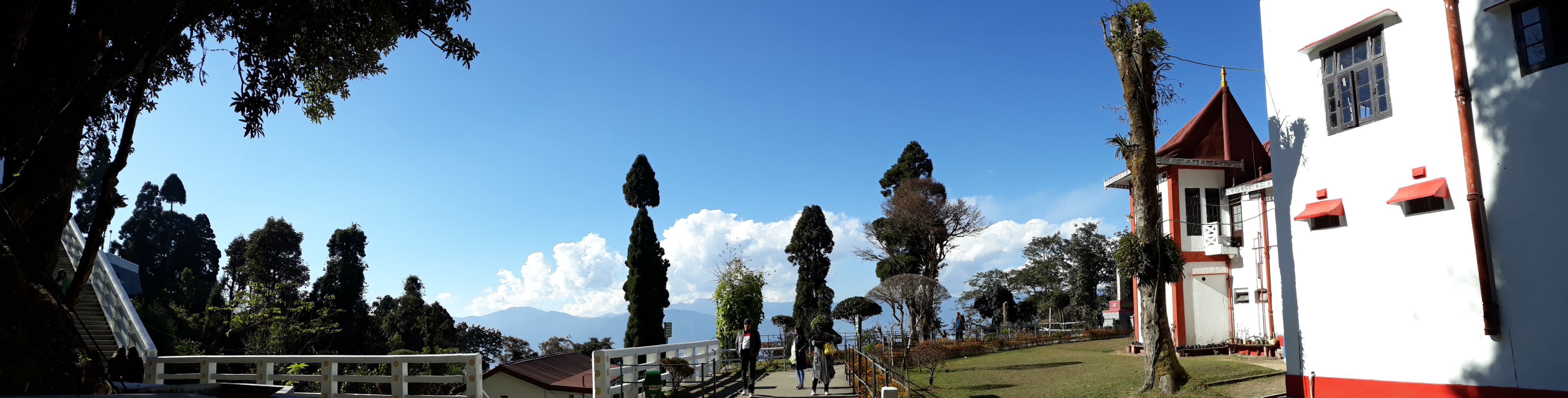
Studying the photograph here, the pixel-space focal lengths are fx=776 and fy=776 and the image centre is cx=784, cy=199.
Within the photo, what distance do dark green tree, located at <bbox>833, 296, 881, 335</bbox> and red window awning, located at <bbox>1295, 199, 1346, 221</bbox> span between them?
20.3 meters

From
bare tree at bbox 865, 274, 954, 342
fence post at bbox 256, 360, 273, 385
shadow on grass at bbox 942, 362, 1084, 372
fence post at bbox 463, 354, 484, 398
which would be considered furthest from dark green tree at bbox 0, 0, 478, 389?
bare tree at bbox 865, 274, 954, 342

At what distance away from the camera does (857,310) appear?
102 ft

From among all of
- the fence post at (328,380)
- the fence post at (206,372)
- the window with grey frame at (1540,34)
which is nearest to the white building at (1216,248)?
the window with grey frame at (1540,34)

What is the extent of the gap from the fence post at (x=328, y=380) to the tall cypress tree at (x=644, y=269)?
2595 centimetres

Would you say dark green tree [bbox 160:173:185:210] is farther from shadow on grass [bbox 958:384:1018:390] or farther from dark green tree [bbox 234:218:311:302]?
shadow on grass [bbox 958:384:1018:390]

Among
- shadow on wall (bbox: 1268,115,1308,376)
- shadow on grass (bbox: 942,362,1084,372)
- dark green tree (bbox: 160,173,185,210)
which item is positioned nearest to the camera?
shadow on wall (bbox: 1268,115,1308,376)

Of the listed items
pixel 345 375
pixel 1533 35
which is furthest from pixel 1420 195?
pixel 345 375

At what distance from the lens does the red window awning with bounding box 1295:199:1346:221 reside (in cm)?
1090

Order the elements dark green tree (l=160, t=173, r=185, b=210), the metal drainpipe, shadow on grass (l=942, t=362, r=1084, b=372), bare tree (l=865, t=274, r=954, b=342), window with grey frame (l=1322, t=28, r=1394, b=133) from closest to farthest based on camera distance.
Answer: the metal drainpipe
window with grey frame (l=1322, t=28, r=1394, b=133)
shadow on grass (l=942, t=362, r=1084, b=372)
bare tree (l=865, t=274, r=954, b=342)
dark green tree (l=160, t=173, r=185, b=210)

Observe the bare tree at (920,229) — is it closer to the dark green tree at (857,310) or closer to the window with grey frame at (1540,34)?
the dark green tree at (857,310)

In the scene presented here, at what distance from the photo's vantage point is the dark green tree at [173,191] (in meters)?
60.9

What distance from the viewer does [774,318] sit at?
1388 inches

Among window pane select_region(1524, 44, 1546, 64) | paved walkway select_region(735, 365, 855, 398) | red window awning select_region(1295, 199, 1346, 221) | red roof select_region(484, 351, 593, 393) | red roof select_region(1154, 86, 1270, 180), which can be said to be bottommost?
paved walkway select_region(735, 365, 855, 398)

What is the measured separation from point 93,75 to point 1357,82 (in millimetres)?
16288
